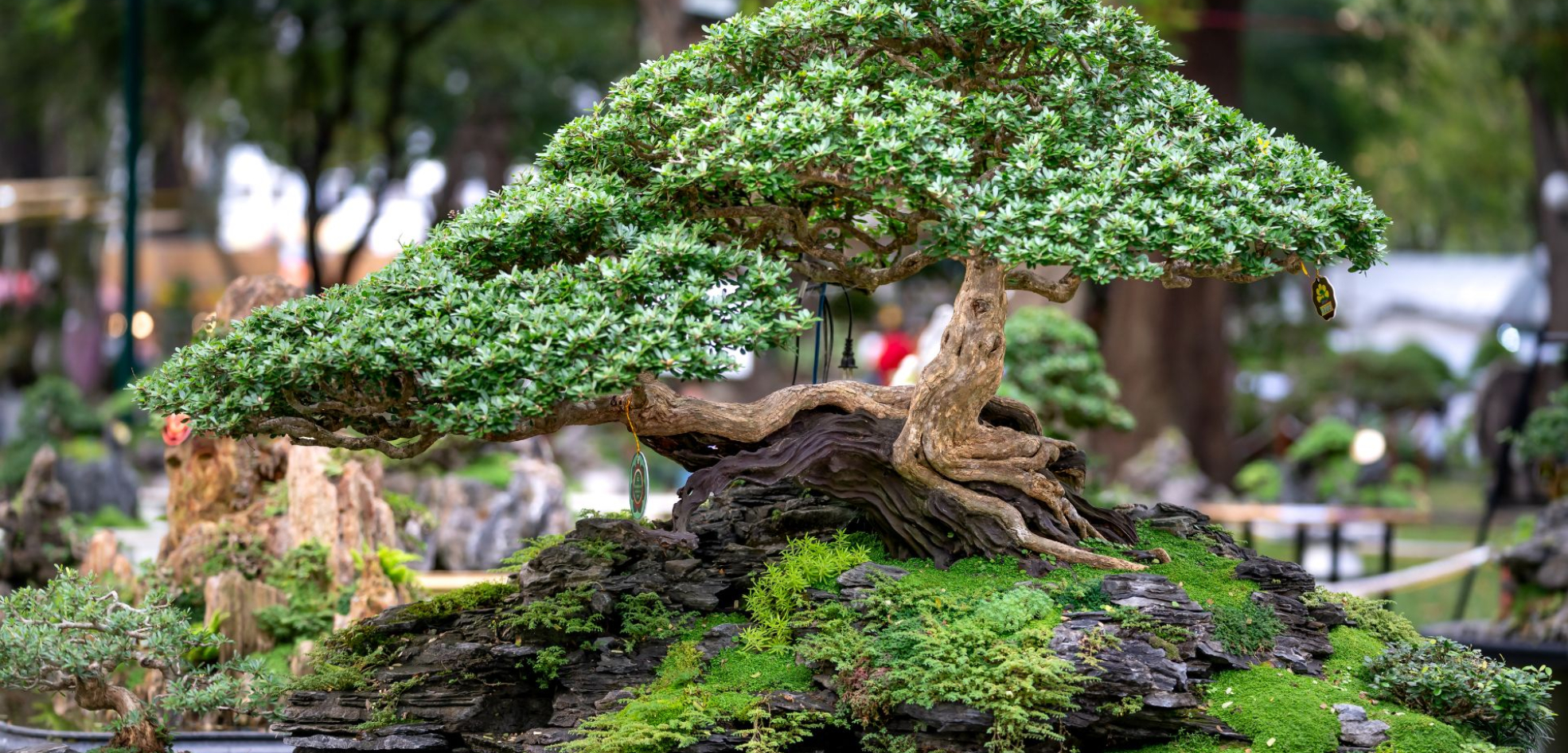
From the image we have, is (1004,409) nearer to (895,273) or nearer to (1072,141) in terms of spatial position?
(895,273)

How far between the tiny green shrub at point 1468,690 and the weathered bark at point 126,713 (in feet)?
21.8

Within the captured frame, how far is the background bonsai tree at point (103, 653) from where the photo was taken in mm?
7594

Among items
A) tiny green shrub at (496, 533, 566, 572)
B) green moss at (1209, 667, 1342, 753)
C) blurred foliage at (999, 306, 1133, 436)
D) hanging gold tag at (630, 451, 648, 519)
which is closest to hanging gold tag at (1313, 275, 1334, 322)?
green moss at (1209, 667, 1342, 753)

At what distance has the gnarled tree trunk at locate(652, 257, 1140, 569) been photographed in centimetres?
816

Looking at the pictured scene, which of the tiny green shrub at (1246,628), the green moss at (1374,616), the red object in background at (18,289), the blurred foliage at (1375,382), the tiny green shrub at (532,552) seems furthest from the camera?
the red object in background at (18,289)

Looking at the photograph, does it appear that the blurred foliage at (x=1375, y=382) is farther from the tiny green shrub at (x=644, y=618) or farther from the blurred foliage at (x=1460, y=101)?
the tiny green shrub at (x=644, y=618)

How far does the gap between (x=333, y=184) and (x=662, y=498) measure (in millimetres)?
30681

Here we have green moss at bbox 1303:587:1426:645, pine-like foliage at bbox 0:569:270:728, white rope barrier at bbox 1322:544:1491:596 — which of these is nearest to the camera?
pine-like foliage at bbox 0:569:270:728

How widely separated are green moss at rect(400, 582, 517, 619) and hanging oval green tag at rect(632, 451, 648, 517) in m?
1.05

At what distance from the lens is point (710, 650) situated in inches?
306

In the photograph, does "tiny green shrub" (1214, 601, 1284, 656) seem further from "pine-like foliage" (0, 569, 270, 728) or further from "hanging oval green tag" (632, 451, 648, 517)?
"pine-like foliage" (0, 569, 270, 728)

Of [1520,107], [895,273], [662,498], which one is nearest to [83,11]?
[662,498]

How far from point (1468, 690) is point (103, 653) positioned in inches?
285

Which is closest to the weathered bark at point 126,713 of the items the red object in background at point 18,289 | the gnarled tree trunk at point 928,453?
the gnarled tree trunk at point 928,453
